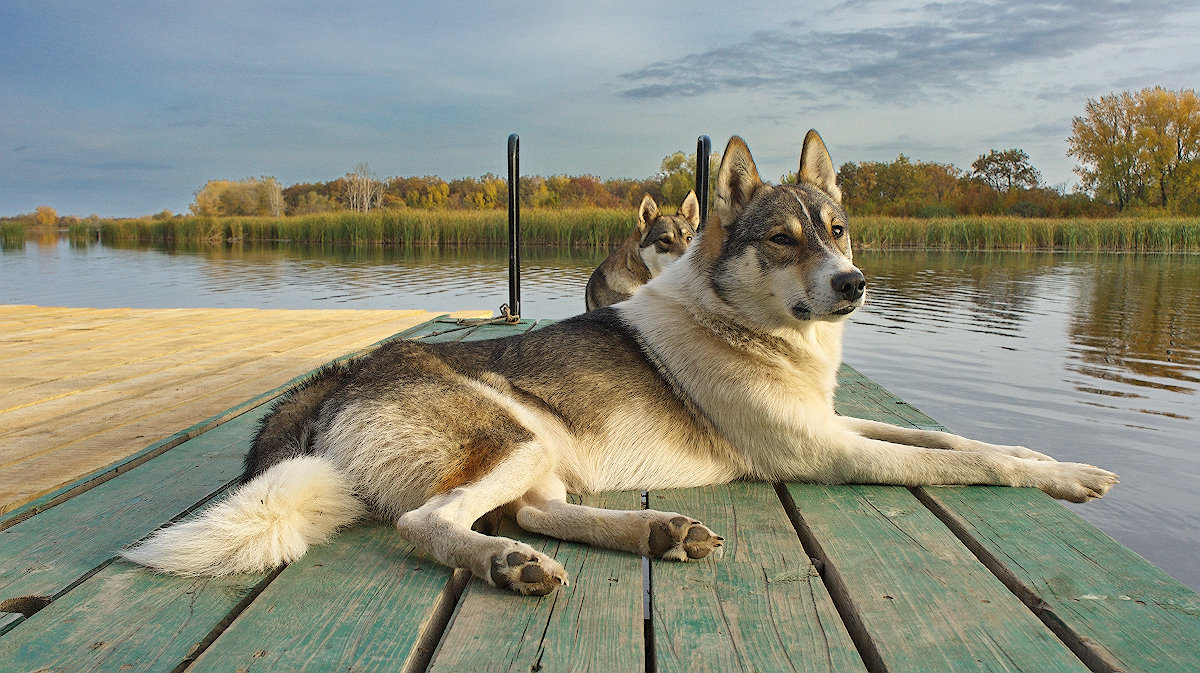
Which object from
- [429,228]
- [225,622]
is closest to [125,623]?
[225,622]

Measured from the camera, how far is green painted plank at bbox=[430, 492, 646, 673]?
4.68ft

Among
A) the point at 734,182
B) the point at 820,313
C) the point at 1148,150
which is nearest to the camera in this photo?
the point at 820,313

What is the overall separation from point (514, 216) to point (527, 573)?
5.60 m

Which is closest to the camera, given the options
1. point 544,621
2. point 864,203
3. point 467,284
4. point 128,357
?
point 544,621

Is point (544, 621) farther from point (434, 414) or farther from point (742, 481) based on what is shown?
point (742, 481)

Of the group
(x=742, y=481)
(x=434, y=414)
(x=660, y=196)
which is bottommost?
(x=742, y=481)

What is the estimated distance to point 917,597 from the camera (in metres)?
1.70

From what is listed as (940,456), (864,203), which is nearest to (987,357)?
(940,456)

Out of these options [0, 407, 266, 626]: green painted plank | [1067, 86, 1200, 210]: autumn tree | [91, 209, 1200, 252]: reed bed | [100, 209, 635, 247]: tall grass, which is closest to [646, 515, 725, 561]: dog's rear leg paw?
[0, 407, 266, 626]: green painted plank

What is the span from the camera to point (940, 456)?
2.56 metres

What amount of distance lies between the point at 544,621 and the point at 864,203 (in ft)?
157

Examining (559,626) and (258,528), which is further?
(258,528)

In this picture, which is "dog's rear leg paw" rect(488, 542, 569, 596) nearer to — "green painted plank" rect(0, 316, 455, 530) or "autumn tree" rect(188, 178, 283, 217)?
"green painted plank" rect(0, 316, 455, 530)

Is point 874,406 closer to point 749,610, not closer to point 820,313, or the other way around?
point 820,313
